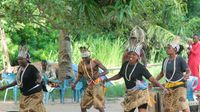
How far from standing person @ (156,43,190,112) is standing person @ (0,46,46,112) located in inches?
95.6

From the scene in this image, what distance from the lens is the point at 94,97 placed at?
41.1 ft

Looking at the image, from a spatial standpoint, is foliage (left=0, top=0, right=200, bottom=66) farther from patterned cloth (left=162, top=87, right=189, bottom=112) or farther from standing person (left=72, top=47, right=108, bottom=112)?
patterned cloth (left=162, top=87, right=189, bottom=112)

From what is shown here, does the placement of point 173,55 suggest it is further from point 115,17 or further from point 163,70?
point 115,17

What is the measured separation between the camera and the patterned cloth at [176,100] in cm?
1105

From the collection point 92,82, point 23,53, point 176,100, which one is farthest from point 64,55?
point 23,53

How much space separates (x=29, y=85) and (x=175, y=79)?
2719 millimetres

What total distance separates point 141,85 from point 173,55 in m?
1.12

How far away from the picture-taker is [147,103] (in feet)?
34.0

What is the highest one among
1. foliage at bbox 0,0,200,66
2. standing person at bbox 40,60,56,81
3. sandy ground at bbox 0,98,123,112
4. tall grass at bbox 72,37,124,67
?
foliage at bbox 0,0,200,66

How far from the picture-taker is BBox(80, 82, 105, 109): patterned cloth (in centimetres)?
1252

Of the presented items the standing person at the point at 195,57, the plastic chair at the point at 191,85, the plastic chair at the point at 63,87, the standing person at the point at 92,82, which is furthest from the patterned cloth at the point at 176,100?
the plastic chair at the point at 63,87

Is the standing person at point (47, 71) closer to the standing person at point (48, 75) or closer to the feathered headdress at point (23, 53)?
the standing person at point (48, 75)

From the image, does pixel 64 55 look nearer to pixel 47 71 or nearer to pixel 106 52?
pixel 47 71

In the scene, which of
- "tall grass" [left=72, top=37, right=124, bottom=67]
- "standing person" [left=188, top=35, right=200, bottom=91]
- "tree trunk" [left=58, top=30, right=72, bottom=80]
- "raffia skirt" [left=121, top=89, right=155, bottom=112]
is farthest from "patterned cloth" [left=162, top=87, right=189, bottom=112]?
"tall grass" [left=72, top=37, right=124, bottom=67]
